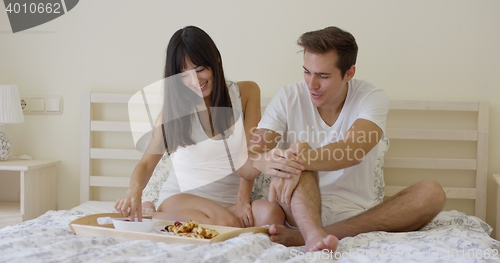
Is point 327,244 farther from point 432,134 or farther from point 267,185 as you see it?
point 432,134

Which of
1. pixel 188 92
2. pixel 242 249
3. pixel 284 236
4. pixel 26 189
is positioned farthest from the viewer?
pixel 26 189

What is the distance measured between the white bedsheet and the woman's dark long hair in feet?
1.86

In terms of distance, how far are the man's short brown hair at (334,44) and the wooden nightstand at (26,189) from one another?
1.33m

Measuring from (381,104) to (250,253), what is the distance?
799 millimetres

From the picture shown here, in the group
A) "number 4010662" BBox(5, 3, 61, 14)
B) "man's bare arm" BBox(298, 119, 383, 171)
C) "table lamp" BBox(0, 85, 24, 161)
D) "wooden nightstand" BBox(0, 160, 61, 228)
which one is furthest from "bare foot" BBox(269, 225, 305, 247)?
"number 4010662" BBox(5, 3, 61, 14)

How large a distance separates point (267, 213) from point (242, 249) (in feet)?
1.47

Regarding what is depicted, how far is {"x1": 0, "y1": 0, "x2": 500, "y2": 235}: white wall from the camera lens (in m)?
2.18

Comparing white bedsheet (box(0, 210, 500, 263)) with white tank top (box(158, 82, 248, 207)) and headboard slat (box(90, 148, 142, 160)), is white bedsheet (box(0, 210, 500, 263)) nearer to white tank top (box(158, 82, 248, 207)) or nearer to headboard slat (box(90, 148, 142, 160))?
white tank top (box(158, 82, 248, 207))

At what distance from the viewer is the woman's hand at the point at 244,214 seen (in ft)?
5.13

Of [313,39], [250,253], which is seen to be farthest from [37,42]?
[250,253]

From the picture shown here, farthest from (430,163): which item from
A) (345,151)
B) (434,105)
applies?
(345,151)

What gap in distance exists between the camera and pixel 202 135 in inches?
70.0

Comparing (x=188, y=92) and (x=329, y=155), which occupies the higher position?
(x=188, y=92)

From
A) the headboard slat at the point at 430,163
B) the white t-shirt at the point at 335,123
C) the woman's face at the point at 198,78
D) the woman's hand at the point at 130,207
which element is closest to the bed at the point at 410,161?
the headboard slat at the point at 430,163
